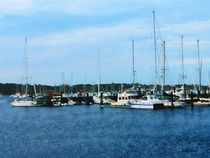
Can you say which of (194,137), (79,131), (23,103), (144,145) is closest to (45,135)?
(79,131)

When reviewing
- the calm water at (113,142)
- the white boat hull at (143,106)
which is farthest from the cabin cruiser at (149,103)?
the calm water at (113,142)

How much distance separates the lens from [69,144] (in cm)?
3694

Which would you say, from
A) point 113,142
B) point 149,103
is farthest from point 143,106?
point 113,142

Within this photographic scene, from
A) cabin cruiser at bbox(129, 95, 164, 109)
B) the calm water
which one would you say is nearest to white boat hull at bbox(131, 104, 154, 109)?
cabin cruiser at bbox(129, 95, 164, 109)

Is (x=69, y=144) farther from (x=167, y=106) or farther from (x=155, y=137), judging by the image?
(x=167, y=106)

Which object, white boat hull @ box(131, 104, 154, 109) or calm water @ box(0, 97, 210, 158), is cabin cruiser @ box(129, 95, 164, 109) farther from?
calm water @ box(0, 97, 210, 158)

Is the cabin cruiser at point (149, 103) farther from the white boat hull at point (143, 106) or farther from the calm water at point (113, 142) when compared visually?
the calm water at point (113, 142)

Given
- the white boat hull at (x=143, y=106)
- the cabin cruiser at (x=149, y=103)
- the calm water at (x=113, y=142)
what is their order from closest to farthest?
the calm water at (x=113, y=142) → the cabin cruiser at (x=149, y=103) → the white boat hull at (x=143, y=106)

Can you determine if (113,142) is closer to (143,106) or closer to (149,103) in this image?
(149,103)

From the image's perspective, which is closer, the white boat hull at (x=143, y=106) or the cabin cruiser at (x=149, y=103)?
the cabin cruiser at (x=149, y=103)

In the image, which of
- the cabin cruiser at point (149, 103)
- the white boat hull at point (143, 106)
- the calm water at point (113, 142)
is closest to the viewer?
the calm water at point (113, 142)

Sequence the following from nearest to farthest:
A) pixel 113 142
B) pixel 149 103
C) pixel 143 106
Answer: pixel 113 142
pixel 149 103
pixel 143 106

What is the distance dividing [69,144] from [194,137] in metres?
13.2

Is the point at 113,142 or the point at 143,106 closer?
the point at 113,142
